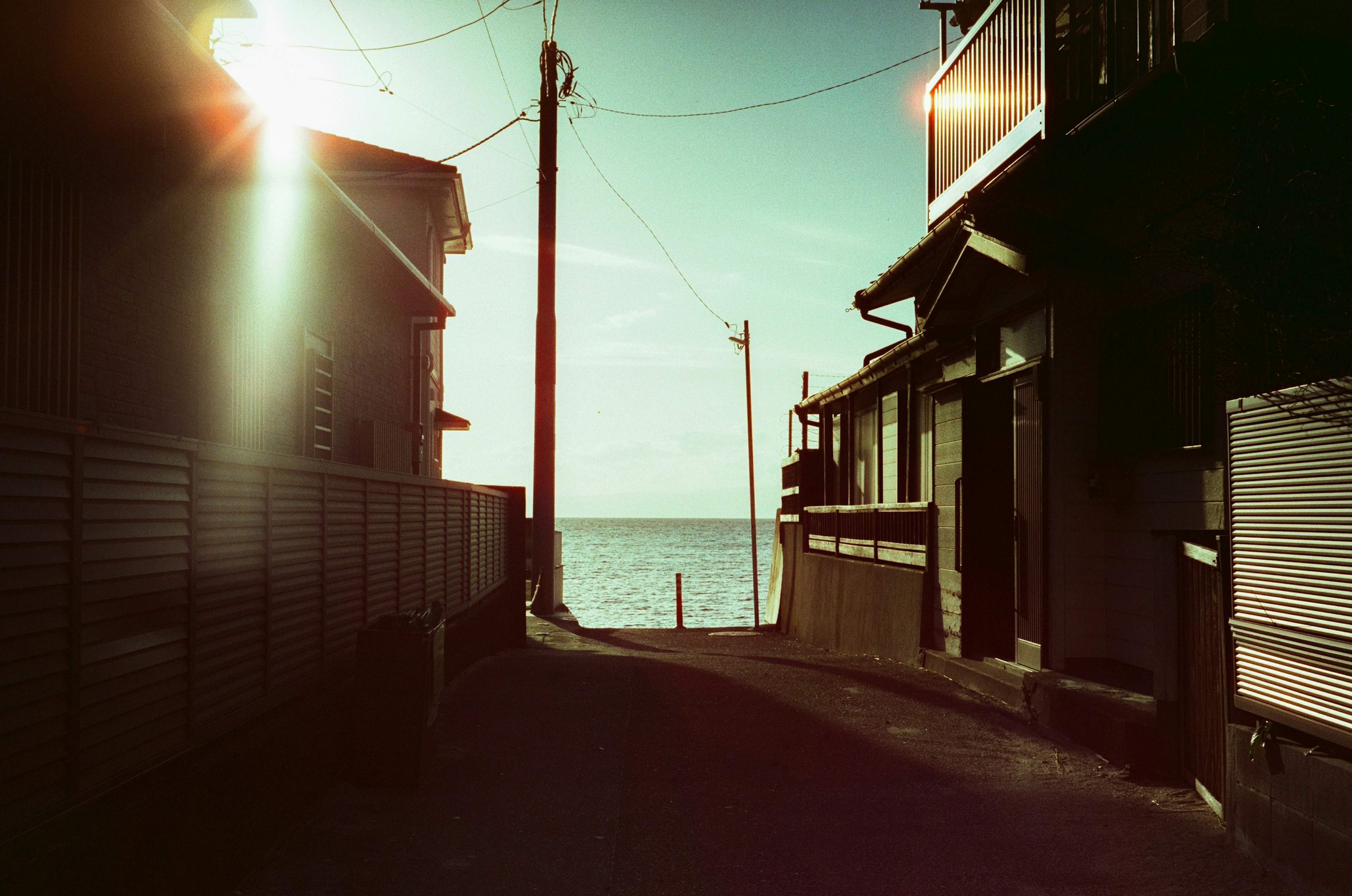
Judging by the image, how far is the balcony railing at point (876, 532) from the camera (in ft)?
42.0

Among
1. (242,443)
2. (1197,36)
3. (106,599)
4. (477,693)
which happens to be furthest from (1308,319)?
(242,443)

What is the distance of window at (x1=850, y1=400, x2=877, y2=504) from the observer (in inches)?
665

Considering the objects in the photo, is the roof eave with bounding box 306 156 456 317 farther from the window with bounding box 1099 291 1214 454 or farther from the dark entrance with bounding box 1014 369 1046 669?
the window with bounding box 1099 291 1214 454

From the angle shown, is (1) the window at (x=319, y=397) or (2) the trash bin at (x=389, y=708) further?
(1) the window at (x=319, y=397)

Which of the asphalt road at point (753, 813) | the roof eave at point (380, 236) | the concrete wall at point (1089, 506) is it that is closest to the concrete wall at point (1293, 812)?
the asphalt road at point (753, 813)

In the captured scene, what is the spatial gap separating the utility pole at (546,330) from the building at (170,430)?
5.27 m

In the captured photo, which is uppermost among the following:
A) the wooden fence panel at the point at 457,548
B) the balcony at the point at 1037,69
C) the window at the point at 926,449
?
the balcony at the point at 1037,69

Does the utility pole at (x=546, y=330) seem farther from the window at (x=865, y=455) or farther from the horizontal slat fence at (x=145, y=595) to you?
the horizontal slat fence at (x=145, y=595)

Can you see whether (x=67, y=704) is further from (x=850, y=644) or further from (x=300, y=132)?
(x=850, y=644)

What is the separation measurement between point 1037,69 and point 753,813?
7.18m

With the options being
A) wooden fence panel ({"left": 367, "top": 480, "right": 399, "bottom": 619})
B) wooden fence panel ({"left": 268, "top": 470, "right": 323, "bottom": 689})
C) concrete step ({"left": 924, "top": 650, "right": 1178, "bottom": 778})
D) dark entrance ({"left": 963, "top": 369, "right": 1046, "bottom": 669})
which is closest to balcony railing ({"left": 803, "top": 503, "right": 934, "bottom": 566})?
dark entrance ({"left": 963, "top": 369, "right": 1046, "bottom": 669})

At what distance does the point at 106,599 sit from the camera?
3.90 meters

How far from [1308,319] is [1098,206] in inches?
167

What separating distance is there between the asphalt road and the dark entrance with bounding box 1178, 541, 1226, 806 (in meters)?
0.22
